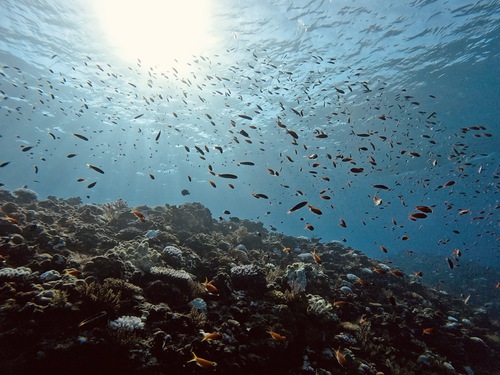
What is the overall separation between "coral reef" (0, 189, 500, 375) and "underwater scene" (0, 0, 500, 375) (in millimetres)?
41

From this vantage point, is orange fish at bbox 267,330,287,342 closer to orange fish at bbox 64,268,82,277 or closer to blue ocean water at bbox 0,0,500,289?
blue ocean water at bbox 0,0,500,289

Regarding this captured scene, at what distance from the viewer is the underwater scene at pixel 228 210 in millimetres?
5191

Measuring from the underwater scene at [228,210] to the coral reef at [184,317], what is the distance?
41mm

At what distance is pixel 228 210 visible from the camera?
724 inches

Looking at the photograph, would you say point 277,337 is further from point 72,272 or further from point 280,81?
point 280,81

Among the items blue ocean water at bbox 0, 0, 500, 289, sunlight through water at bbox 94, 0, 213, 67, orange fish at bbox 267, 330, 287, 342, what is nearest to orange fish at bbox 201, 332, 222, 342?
orange fish at bbox 267, 330, 287, 342

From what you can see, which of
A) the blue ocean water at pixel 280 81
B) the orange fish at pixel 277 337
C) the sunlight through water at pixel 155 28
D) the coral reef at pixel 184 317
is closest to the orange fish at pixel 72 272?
the coral reef at pixel 184 317

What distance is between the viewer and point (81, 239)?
9375 mm

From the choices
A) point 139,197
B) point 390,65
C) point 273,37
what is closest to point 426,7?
point 390,65

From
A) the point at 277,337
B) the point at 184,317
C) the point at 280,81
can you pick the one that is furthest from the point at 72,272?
the point at 280,81

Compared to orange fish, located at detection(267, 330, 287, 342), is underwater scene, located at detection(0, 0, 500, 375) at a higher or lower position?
higher

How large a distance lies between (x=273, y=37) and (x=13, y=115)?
40976mm

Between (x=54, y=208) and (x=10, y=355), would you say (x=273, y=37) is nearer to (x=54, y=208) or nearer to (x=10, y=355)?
(x=54, y=208)

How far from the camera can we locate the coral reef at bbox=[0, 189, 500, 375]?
14.5ft
